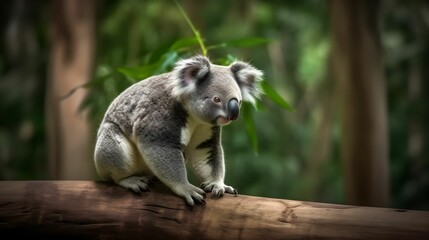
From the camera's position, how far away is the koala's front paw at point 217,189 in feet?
9.12

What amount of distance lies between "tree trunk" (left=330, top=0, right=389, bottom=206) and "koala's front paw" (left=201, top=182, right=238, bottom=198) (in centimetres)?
316

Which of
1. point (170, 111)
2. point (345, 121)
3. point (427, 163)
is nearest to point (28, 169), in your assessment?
point (345, 121)

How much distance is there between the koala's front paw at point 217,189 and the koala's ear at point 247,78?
493 mm

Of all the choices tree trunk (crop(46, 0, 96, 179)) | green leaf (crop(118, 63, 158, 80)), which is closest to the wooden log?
green leaf (crop(118, 63, 158, 80))

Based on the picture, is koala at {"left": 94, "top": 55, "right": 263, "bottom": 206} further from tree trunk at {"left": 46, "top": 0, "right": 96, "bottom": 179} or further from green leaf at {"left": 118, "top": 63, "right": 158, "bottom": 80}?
tree trunk at {"left": 46, "top": 0, "right": 96, "bottom": 179}

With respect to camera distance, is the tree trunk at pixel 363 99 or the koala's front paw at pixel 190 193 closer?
the koala's front paw at pixel 190 193

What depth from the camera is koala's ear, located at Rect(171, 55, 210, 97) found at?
291 cm

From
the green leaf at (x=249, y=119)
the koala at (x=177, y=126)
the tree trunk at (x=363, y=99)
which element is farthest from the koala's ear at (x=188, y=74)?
the tree trunk at (x=363, y=99)

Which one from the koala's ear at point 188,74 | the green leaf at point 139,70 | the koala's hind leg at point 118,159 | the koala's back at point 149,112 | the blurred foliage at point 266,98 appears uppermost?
the koala's ear at point 188,74

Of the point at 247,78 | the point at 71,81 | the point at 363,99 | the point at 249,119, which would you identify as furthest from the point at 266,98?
the point at 247,78

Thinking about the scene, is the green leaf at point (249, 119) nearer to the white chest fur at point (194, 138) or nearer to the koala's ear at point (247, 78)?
the koala's ear at point (247, 78)

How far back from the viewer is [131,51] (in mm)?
7473

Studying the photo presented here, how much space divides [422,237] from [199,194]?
39.6 inches

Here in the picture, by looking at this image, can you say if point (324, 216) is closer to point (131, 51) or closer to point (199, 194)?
point (199, 194)
